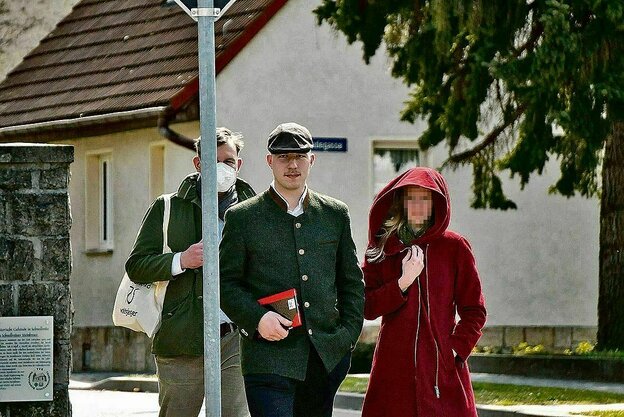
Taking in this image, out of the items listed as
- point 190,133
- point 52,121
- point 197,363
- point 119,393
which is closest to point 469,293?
point 197,363

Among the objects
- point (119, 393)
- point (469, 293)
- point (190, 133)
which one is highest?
point (190, 133)

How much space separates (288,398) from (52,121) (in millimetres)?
19696

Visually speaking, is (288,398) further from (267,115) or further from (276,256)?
(267,115)

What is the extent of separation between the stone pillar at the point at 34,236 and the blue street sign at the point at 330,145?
15712mm

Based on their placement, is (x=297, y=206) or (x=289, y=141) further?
(x=297, y=206)

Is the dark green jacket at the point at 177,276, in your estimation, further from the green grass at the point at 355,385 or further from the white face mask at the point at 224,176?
the green grass at the point at 355,385

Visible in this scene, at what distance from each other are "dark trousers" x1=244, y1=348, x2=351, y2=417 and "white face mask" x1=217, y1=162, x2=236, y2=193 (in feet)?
3.85

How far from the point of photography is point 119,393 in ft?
65.2

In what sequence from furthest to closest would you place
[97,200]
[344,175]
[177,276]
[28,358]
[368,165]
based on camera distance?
[97,200], [368,165], [344,175], [28,358], [177,276]

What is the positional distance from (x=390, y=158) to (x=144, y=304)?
17.3 metres

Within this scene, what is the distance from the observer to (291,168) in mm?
7383

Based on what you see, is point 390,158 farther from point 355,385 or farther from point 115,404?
point 115,404

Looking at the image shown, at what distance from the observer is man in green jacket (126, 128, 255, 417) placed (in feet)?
26.6

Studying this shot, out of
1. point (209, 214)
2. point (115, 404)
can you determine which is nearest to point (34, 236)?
point (209, 214)
